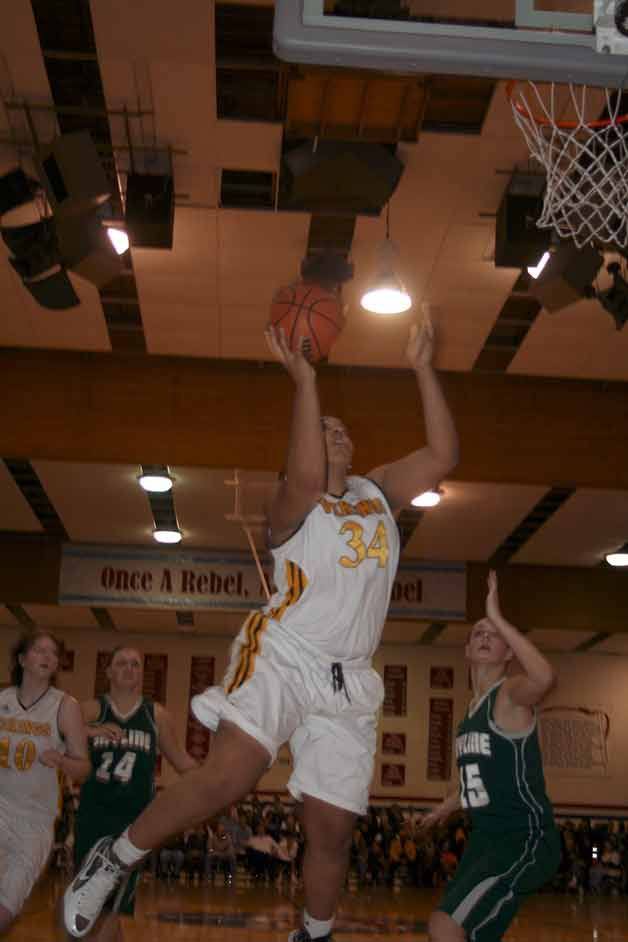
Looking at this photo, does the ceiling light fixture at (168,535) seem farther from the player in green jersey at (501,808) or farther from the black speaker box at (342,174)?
the player in green jersey at (501,808)

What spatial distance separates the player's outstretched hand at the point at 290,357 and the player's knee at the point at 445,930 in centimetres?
212

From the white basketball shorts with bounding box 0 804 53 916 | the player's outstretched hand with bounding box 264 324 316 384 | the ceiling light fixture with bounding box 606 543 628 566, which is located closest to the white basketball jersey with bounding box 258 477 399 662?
the player's outstretched hand with bounding box 264 324 316 384

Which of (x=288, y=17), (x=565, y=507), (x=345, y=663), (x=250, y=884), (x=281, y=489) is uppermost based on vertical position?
(x=565, y=507)

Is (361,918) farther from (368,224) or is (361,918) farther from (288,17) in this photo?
(288,17)

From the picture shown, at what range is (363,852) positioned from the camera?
20.3 m

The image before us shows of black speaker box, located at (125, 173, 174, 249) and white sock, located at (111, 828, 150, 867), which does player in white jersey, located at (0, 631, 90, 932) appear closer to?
white sock, located at (111, 828, 150, 867)

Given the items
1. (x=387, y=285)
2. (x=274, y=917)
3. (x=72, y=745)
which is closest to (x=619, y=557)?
(x=274, y=917)

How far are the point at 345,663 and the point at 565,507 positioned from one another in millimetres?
12131

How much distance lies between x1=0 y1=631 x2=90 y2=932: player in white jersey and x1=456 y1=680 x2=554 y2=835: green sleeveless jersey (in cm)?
199

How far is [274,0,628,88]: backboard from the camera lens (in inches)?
152

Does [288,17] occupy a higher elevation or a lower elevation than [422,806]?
higher

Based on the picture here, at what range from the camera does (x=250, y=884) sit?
18609 millimetres

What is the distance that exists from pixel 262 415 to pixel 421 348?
27.0ft

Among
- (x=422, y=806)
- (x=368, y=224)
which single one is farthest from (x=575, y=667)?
(x=368, y=224)
